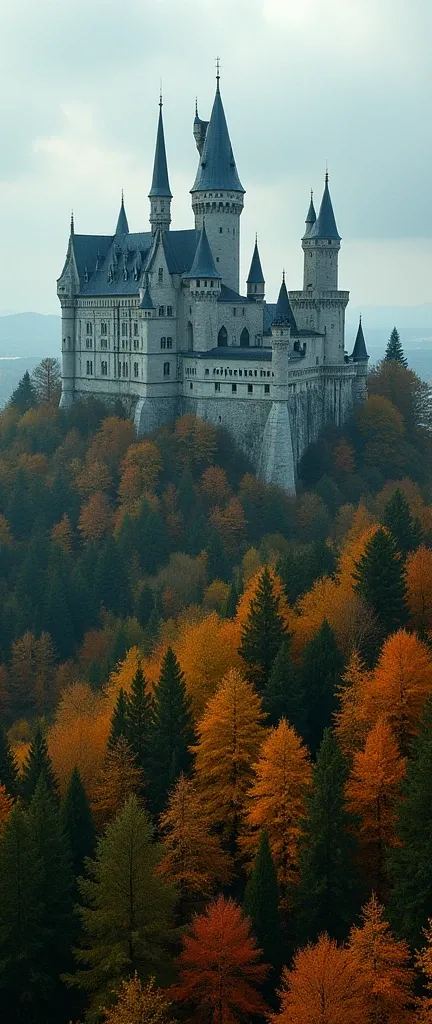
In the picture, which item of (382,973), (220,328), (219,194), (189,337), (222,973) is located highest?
(219,194)

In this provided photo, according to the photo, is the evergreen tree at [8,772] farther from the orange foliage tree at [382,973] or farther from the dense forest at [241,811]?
the orange foliage tree at [382,973]

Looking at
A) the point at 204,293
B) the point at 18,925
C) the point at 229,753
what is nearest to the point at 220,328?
the point at 204,293

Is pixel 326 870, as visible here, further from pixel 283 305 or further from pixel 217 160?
pixel 217 160

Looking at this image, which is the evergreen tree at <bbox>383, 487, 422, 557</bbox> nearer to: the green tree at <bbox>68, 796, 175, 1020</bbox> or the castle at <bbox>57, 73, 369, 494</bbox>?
the green tree at <bbox>68, 796, 175, 1020</bbox>

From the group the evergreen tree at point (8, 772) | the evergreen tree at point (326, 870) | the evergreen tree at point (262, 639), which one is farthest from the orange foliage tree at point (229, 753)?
the evergreen tree at point (8, 772)

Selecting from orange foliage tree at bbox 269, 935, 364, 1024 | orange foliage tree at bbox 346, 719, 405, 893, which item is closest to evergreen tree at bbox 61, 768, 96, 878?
orange foliage tree at bbox 346, 719, 405, 893

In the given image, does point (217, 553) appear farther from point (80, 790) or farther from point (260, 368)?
point (80, 790)

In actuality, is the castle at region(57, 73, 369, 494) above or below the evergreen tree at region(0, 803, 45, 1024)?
above
